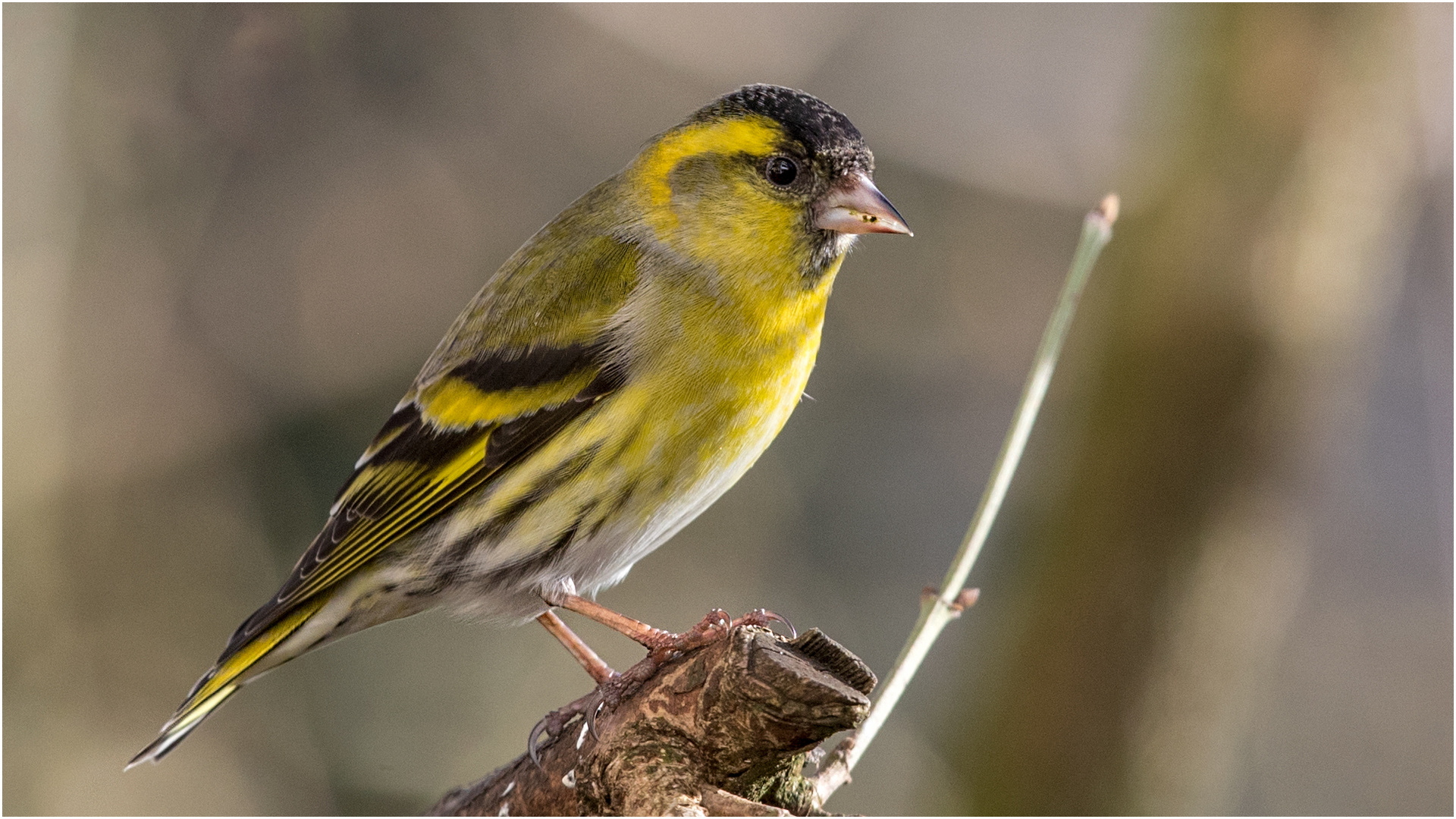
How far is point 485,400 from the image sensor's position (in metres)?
3.20

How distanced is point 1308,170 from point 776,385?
332 cm

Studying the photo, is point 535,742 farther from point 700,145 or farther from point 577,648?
point 700,145

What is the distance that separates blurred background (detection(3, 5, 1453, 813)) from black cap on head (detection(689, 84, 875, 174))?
2.71 metres

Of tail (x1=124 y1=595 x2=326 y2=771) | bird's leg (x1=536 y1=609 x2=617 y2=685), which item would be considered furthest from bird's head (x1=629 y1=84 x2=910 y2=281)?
tail (x1=124 y1=595 x2=326 y2=771)

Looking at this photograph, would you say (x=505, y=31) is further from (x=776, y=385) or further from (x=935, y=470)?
(x=776, y=385)

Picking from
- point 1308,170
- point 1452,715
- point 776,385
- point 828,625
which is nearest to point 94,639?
point 828,625

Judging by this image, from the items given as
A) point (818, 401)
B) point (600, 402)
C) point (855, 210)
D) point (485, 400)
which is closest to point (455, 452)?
point (485, 400)

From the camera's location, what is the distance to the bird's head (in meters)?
3.15

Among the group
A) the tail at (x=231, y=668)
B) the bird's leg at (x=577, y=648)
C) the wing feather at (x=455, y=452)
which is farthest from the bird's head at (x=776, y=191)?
the tail at (x=231, y=668)

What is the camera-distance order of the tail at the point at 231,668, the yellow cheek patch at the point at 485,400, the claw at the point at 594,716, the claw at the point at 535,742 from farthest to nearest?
the tail at the point at 231,668, the yellow cheek patch at the point at 485,400, the claw at the point at 535,742, the claw at the point at 594,716

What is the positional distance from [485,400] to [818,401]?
3.53 metres

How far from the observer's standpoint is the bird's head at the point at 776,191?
3152mm

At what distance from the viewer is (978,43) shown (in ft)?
23.7

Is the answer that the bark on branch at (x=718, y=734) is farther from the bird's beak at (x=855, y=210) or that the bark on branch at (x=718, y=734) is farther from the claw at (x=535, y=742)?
the bird's beak at (x=855, y=210)
